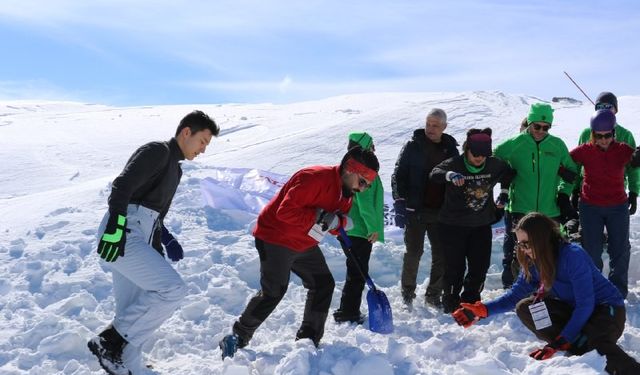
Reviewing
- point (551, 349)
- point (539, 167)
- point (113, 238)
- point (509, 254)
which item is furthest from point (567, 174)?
point (113, 238)

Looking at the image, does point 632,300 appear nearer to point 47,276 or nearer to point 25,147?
point 47,276

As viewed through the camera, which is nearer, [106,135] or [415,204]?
[415,204]

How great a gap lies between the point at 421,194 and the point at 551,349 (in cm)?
206

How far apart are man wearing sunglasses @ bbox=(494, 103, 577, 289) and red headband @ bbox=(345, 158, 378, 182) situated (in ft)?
6.17

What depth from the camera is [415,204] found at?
5418mm

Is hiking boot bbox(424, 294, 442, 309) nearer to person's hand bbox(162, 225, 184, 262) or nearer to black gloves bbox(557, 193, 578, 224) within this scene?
black gloves bbox(557, 193, 578, 224)

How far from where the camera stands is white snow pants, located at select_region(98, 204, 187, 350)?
375cm

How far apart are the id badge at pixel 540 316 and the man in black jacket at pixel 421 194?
4.70 feet

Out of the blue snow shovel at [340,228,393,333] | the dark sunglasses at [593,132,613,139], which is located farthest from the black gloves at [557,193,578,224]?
the blue snow shovel at [340,228,393,333]

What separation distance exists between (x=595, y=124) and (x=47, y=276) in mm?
5173

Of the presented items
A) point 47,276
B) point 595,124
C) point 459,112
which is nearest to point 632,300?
point 595,124

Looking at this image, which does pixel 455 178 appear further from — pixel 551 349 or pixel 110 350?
pixel 110 350

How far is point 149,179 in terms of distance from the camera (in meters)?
3.81

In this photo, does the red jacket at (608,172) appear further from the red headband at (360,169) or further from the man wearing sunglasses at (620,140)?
the red headband at (360,169)
